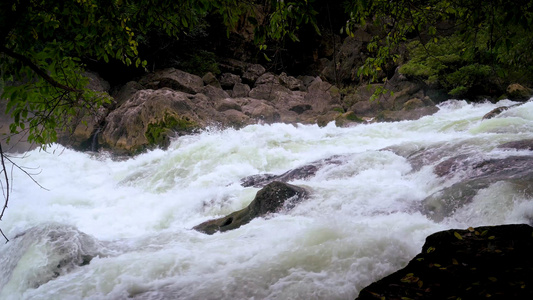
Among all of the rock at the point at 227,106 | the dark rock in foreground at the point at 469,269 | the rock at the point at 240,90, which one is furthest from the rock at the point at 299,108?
the dark rock in foreground at the point at 469,269

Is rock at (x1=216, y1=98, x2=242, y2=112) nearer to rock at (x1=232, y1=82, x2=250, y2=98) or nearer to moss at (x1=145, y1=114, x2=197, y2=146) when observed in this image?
moss at (x1=145, y1=114, x2=197, y2=146)

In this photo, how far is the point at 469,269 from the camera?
2.56 m

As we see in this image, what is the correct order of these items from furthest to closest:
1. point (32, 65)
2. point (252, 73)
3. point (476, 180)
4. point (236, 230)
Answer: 1. point (252, 73)
2. point (236, 230)
3. point (476, 180)
4. point (32, 65)

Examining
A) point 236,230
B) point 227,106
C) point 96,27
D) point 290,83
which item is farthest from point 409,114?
point 96,27

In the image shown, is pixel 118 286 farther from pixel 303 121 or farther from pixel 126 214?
A: pixel 303 121

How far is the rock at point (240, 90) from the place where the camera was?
20625 mm

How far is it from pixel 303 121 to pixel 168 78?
6987 mm

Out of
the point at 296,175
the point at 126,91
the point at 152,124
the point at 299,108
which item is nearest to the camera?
the point at 296,175

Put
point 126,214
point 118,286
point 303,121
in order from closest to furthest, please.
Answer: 1. point 118,286
2. point 126,214
3. point 303,121

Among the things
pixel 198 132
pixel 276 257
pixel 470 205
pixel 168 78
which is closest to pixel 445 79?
pixel 198 132

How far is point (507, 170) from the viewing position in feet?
15.4

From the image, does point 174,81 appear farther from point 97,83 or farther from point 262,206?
point 262,206

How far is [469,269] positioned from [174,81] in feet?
54.0

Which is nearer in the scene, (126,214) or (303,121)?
(126,214)
